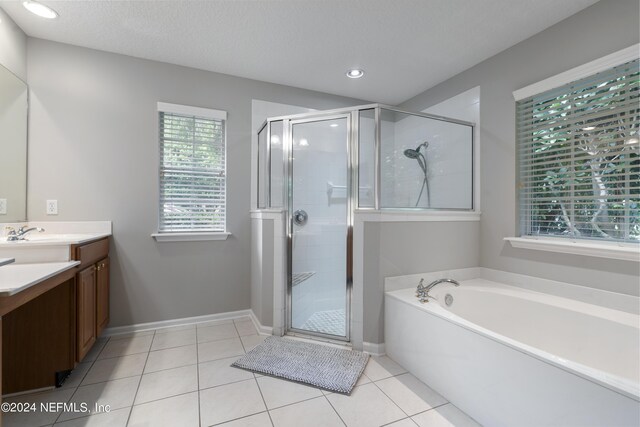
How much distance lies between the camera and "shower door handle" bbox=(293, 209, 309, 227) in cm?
253

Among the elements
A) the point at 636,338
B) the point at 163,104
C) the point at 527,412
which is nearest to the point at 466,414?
the point at 527,412

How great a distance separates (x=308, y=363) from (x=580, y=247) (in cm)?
204

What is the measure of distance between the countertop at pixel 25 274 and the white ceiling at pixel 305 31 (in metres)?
1.74

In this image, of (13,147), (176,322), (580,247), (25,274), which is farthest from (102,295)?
(580,247)

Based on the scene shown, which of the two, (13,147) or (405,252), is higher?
(13,147)

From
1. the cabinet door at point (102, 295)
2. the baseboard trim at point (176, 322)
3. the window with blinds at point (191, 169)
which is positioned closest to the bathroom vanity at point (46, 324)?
the cabinet door at point (102, 295)

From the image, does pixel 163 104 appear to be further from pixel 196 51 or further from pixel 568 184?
pixel 568 184

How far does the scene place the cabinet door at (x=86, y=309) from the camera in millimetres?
1817

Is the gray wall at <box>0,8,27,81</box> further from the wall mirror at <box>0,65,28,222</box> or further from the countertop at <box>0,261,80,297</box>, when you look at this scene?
the countertop at <box>0,261,80,297</box>

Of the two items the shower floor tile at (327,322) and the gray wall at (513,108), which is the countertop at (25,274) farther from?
the gray wall at (513,108)

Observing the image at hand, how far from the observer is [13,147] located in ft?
6.81

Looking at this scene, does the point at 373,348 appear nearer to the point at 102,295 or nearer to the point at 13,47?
the point at 102,295

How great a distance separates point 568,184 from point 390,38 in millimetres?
1732

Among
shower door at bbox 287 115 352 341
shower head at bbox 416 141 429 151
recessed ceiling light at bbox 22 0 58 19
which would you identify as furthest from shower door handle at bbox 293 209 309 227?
recessed ceiling light at bbox 22 0 58 19
